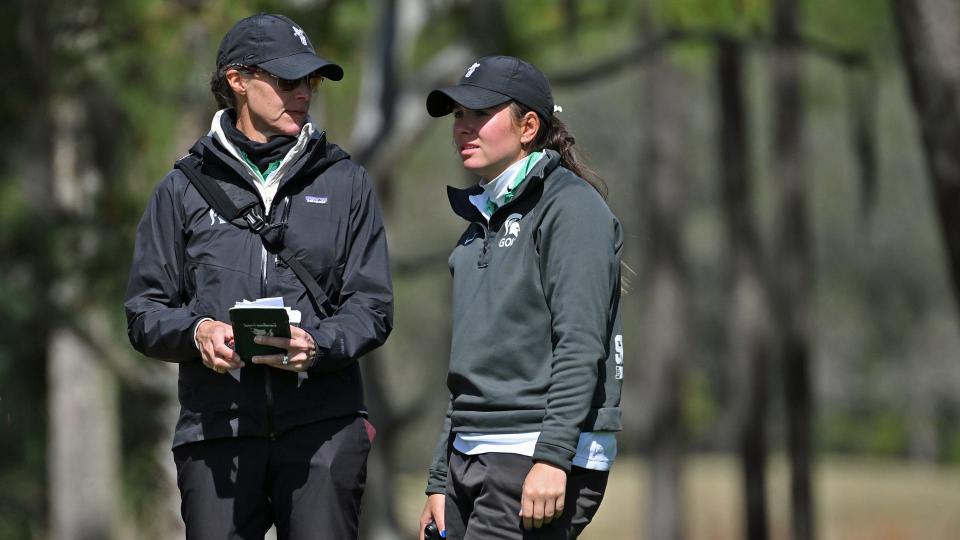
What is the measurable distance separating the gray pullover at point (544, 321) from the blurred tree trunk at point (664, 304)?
15790 mm

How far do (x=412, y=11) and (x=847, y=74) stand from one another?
4640 mm

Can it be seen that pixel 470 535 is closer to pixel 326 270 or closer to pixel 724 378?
pixel 326 270

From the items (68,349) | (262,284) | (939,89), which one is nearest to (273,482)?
(262,284)

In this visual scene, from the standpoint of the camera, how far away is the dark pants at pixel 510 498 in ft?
13.6

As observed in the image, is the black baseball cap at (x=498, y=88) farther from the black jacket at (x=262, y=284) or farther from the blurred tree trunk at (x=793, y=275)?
the blurred tree trunk at (x=793, y=275)

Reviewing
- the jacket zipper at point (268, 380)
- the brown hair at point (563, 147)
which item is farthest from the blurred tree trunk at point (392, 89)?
the jacket zipper at point (268, 380)

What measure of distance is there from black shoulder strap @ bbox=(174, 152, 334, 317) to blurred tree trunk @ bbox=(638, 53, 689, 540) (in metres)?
15.9

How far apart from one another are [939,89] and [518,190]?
16.4 feet

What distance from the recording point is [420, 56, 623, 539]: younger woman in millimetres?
4086

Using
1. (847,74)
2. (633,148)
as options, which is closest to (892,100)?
(633,148)

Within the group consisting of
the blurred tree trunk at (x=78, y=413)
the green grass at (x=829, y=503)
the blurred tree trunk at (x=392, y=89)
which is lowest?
the green grass at (x=829, y=503)

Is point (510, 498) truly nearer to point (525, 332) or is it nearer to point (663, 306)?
point (525, 332)

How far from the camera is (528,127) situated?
442 centimetres

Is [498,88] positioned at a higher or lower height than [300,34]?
lower
